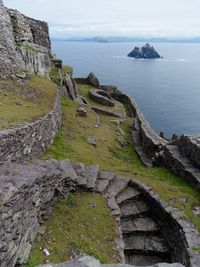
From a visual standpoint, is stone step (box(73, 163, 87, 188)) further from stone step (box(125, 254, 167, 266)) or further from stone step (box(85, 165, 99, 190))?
stone step (box(125, 254, 167, 266))

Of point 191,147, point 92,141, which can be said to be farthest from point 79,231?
point 92,141

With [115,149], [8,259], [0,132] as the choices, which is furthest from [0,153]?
[115,149]

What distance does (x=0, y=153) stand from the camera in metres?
13.7

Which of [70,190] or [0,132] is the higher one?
[0,132]

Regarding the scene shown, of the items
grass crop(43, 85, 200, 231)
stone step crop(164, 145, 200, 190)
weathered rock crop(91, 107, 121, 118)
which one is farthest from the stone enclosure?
weathered rock crop(91, 107, 121, 118)

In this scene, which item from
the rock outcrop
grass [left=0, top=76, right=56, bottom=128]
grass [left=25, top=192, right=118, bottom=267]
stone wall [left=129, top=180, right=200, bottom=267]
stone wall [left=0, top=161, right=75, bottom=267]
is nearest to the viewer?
stone wall [left=0, top=161, right=75, bottom=267]

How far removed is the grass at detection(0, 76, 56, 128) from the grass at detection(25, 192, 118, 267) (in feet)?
14.4

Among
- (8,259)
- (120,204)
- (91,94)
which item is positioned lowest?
(91,94)

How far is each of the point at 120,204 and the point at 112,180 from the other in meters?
1.56

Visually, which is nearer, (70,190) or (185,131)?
(70,190)

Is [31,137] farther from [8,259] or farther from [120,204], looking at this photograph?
[8,259]

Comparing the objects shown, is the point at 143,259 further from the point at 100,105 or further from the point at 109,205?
the point at 100,105

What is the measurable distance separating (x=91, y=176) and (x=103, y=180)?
0.71 meters

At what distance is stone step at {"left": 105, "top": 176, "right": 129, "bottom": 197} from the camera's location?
54.7ft
